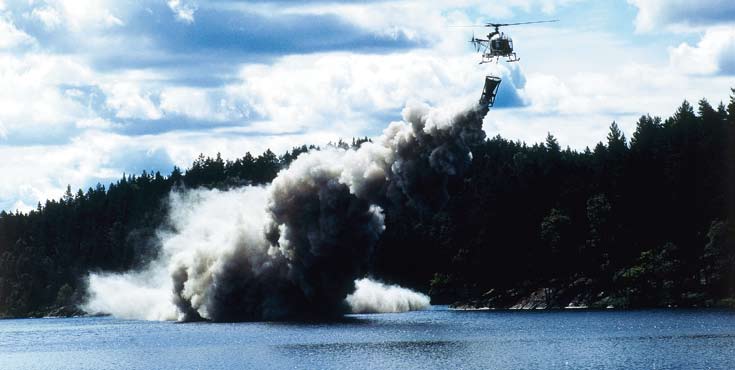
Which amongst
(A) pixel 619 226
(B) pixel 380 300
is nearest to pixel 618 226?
(A) pixel 619 226

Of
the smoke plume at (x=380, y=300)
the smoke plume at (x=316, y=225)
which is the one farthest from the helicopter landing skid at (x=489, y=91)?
the smoke plume at (x=380, y=300)

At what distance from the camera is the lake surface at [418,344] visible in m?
82.6

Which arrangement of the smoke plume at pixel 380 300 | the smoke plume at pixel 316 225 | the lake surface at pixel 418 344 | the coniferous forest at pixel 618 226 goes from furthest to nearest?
the smoke plume at pixel 380 300 → the coniferous forest at pixel 618 226 → the smoke plume at pixel 316 225 → the lake surface at pixel 418 344

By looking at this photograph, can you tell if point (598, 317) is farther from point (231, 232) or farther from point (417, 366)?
point (417, 366)

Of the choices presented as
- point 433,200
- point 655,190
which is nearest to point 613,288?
point 655,190

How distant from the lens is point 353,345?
317 ft

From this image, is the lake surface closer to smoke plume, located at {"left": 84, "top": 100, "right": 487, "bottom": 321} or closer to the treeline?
smoke plume, located at {"left": 84, "top": 100, "right": 487, "bottom": 321}

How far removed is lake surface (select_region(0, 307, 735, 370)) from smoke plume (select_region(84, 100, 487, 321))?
13.3 ft

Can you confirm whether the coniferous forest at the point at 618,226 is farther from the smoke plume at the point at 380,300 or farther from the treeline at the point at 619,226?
the smoke plume at the point at 380,300

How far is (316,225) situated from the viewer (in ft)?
389

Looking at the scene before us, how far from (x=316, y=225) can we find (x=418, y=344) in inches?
1011

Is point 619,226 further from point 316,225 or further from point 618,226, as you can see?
point 316,225

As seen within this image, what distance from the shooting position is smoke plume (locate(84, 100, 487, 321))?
108625 millimetres

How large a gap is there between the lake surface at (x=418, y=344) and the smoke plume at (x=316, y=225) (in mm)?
4060
